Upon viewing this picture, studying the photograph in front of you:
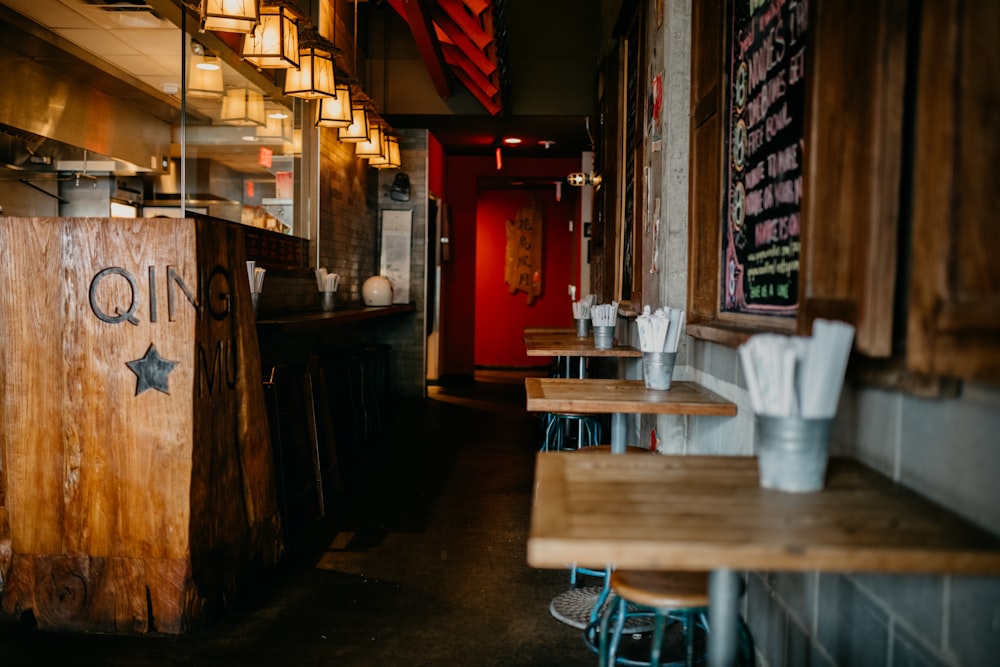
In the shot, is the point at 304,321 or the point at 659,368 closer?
the point at 659,368

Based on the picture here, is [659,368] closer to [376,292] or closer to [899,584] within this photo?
[899,584]

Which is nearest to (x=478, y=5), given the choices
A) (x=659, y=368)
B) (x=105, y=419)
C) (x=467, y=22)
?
(x=467, y=22)

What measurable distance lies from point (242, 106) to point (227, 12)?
244cm

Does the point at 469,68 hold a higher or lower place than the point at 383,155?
higher

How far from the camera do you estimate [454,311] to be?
11.0 meters

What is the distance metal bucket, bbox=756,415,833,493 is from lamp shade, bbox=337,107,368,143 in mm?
5070

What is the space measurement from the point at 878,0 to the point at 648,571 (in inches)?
54.0

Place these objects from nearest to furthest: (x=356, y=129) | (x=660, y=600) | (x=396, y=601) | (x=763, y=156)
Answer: (x=660, y=600)
(x=763, y=156)
(x=396, y=601)
(x=356, y=129)

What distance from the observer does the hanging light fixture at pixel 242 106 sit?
18.4 feet

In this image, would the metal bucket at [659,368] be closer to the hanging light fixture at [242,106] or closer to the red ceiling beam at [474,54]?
the hanging light fixture at [242,106]

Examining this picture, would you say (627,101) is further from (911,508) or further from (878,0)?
(911,508)

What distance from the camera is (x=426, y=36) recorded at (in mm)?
6449

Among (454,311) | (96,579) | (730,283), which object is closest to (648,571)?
(730,283)

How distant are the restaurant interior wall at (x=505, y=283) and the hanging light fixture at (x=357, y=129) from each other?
21.1 feet
